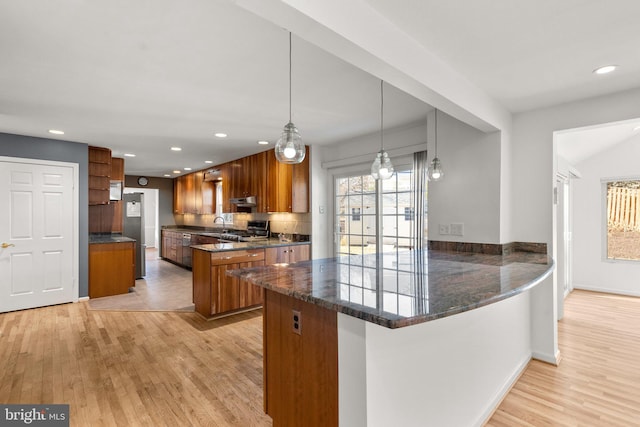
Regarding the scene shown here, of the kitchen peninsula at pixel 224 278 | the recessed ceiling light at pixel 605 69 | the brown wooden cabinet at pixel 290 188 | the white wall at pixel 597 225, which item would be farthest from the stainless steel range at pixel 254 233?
the white wall at pixel 597 225

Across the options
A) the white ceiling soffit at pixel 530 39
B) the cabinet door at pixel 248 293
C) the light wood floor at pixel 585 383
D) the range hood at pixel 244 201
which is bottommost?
the light wood floor at pixel 585 383

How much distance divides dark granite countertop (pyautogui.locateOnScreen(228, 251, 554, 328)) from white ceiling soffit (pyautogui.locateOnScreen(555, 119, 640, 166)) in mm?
2309

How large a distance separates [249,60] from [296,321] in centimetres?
177

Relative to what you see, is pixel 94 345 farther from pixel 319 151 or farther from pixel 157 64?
pixel 319 151

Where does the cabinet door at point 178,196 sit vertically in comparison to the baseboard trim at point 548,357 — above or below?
above

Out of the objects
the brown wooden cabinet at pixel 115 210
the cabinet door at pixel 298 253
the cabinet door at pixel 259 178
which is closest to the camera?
the cabinet door at pixel 298 253

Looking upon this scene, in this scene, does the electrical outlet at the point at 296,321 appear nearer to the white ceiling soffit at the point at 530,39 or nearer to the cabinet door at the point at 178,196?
the white ceiling soffit at the point at 530,39

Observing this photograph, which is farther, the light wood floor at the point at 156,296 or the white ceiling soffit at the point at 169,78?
the light wood floor at the point at 156,296

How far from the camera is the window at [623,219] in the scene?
5.04 meters

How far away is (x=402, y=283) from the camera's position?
5.41 feet

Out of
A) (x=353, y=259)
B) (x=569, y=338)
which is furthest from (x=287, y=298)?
(x=569, y=338)

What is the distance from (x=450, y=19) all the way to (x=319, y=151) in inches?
136

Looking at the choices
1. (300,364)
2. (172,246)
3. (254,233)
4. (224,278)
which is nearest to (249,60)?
(300,364)

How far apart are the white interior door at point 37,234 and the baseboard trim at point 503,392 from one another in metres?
5.49
